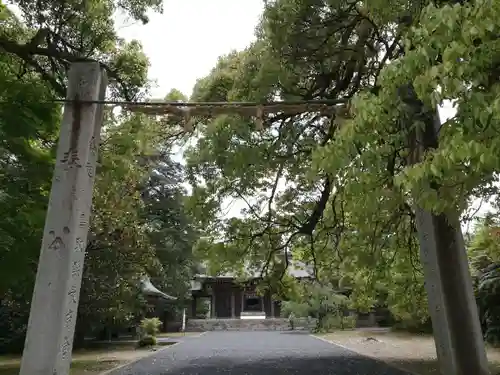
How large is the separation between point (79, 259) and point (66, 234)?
1.16 feet

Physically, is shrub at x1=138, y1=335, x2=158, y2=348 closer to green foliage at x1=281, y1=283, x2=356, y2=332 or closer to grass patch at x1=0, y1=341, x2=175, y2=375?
grass patch at x1=0, y1=341, x2=175, y2=375

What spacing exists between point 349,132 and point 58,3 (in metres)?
6.97

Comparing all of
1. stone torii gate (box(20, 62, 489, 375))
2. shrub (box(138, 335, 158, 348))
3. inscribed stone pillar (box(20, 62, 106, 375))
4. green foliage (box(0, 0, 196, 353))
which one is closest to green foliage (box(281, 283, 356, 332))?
shrub (box(138, 335, 158, 348))

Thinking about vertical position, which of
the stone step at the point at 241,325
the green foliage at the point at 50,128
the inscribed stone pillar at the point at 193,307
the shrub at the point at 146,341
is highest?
the green foliage at the point at 50,128

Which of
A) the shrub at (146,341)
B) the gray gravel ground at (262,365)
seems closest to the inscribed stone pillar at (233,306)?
the shrub at (146,341)

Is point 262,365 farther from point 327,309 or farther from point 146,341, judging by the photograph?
point 327,309

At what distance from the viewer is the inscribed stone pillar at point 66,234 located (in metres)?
5.17

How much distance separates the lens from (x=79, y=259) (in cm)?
567

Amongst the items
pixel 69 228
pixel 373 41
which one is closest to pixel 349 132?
pixel 69 228

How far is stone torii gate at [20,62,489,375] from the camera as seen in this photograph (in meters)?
5.21

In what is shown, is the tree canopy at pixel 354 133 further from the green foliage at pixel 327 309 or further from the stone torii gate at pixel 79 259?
the green foliage at pixel 327 309

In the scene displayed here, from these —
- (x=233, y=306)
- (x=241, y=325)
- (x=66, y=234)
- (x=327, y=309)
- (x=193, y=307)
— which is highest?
(x=233, y=306)

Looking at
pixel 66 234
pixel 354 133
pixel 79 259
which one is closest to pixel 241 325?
pixel 79 259

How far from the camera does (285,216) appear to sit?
12578mm
